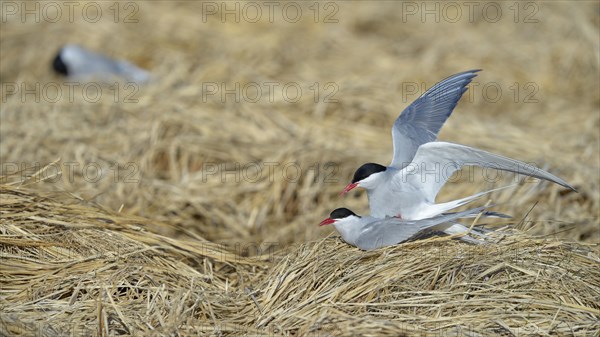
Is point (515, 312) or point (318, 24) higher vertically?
point (318, 24)

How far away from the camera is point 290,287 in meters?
2.98

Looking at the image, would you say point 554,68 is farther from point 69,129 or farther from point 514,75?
point 69,129

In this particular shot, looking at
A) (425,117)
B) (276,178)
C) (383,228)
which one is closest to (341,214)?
(383,228)

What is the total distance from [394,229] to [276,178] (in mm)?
1631

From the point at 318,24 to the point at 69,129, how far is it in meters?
3.31

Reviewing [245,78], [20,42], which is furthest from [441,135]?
[20,42]

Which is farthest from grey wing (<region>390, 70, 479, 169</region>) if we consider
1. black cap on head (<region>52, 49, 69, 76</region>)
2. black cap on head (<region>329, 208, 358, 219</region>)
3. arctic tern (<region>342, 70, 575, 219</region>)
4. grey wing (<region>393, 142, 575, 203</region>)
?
black cap on head (<region>52, 49, 69, 76</region>)

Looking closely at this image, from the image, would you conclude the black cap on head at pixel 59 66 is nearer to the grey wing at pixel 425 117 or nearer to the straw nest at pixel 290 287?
the straw nest at pixel 290 287

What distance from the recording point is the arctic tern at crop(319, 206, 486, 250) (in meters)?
3.02

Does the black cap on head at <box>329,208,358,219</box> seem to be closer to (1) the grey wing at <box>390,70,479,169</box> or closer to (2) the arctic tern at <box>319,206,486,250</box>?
(2) the arctic tern at <box>319,206,486,250</box>

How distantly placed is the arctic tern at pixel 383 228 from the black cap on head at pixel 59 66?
3.80m

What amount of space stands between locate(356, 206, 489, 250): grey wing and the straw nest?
0.14ft

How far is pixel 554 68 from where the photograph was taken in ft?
22.3

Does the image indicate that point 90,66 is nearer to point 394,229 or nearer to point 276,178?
point 276,178
